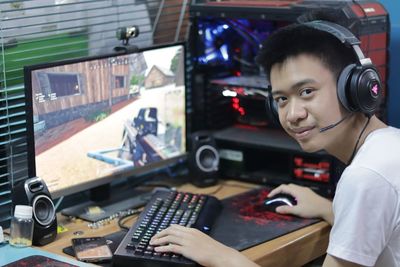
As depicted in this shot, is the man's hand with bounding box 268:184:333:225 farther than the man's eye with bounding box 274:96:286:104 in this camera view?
Yes

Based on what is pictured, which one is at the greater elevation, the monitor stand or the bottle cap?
the bottle cap

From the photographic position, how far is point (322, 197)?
6.72 feet

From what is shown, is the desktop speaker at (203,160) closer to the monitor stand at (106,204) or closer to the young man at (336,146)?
the monitor stand at (106,204)

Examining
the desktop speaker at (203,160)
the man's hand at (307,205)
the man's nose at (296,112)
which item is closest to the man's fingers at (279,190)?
the man's hand at (307,205)

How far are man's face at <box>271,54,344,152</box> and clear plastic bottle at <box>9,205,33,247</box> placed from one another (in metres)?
0.65

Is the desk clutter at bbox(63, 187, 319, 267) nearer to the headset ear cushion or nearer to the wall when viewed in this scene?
the headset ear cushion

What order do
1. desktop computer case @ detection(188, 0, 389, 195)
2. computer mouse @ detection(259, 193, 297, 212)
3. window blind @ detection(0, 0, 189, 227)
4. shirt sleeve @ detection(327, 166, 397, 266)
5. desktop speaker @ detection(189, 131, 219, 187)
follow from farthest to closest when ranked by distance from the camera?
desktop speaker @ detection(189, 131, 219, 187) < desktop computer case @ detection(188, 0, 389, 195) < computer mouse @ detection(259, 193, 297, 212) < window blind @ detection(0, 0, 189, 227) < shirt sleeve @ detection(327, 166, 397, 266)

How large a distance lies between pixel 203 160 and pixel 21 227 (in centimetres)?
70

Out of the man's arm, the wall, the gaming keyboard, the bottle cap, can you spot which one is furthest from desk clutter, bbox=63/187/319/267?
the wall

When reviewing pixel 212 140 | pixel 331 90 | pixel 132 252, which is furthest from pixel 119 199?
pixel 331 90

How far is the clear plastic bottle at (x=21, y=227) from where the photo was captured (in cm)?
175

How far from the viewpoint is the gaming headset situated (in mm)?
1522

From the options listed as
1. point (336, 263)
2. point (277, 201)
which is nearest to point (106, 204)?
point (277, 201)

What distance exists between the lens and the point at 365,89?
1526 millimetres
